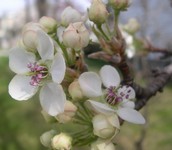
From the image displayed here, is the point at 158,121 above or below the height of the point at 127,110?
below

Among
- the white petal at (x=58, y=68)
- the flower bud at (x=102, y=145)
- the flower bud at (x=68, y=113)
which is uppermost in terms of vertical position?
the white petal at (x=58, y=68)

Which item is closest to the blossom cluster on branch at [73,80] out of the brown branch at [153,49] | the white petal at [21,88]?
the white petal at [21,88]

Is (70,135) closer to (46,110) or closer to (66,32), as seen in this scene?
(46,110)

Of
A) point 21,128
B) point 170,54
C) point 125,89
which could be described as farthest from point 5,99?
point 125,89

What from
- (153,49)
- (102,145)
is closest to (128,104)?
(102,145)

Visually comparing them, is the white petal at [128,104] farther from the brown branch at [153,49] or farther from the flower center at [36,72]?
the brown branch at [153,49]

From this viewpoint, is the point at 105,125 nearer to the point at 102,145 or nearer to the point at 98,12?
the point at 102,145
